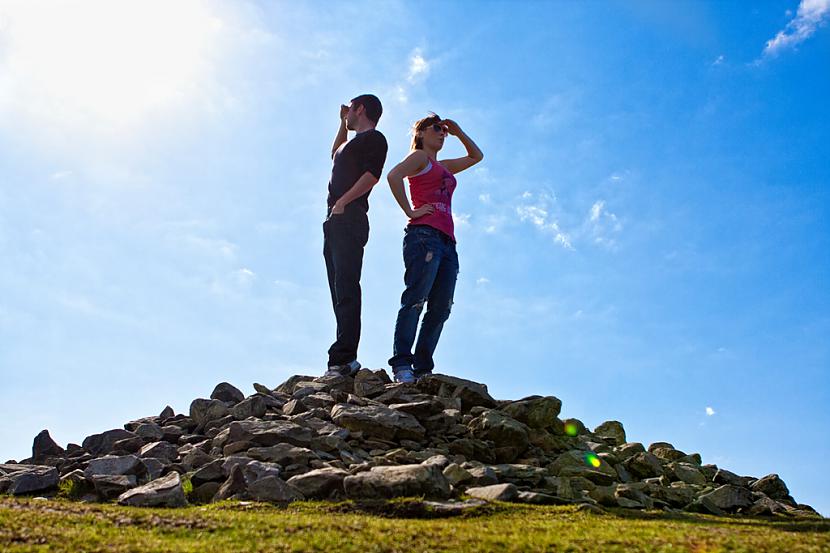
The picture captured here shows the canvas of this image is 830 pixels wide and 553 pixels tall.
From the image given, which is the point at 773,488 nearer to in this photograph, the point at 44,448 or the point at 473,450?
the point at 473,450

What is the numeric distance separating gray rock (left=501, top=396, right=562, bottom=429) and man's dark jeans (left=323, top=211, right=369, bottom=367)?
275cm

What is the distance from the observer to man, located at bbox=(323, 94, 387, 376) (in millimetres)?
12469

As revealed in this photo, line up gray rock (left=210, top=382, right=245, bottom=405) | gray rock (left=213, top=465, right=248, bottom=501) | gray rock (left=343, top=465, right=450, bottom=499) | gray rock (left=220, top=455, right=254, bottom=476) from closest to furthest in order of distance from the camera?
1. gray rock (left=343, top=465, right=450, bottom=499)
2. gray rock (left=213, top=465, right=248, bottom=501)
3. gray rock (left=220, top=455, right=254, bottom=476)
4. gray rock (left=210, top=382, right=245, bottom=405)

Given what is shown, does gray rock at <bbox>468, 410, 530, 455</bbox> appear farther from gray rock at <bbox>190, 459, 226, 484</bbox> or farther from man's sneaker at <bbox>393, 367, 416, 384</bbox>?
gray rock at <bbox>190, 459, 226, 484</bbox>

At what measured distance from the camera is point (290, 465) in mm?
8961

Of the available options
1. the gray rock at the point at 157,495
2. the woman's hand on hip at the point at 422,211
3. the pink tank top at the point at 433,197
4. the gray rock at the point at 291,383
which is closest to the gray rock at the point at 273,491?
the gray rock at the point at 157,495

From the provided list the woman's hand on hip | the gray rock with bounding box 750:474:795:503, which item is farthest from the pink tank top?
the gray rock with bounding box 750:474:795:503

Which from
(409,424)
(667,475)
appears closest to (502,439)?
(409,424)

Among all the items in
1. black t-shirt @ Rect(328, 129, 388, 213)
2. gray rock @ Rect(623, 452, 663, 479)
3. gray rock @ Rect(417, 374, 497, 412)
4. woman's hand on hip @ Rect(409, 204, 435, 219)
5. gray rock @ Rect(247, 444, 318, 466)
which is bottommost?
gray rock @ Rect(247, 444, 318, 466)

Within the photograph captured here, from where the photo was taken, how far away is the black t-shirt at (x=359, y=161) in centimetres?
1250

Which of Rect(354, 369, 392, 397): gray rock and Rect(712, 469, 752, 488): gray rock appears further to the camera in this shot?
Rect(712, 469, 752, 488): gray rock

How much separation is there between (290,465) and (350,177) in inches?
210

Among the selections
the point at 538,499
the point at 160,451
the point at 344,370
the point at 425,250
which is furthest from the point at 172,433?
the point at 538,499

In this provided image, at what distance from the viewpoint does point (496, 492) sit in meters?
8.00
